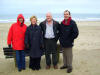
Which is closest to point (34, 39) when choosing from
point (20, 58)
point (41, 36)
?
point (41, 36)

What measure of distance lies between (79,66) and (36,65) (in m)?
1.53

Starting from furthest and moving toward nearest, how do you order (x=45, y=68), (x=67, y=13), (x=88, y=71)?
(x=45, y=68) < (x=88, y=71) < (x=67, y=13)

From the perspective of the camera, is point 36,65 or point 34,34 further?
point 36,65

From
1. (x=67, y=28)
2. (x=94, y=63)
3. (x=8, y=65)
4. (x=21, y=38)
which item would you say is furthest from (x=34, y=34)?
(x=94, y=63)

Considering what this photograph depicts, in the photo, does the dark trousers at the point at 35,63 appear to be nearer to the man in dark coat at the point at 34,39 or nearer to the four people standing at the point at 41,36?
the four people standing at the point at 41,36

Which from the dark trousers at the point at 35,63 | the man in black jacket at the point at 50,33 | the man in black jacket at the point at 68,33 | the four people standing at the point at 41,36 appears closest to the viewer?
the man in black jacket at the point at 68,33

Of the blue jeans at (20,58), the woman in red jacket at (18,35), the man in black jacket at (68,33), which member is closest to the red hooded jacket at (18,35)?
the woman in red jacket at (18,35)

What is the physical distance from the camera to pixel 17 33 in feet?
16.8

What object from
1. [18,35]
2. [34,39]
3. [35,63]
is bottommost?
[35,63]

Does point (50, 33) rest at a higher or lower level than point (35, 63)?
higher

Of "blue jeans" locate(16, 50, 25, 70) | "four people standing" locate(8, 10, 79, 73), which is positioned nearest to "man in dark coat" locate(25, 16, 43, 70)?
"four people standing" locate(8, 10, 79, 73)

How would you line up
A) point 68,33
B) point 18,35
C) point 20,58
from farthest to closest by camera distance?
point 20,58 < point 18,35 < point 68,33

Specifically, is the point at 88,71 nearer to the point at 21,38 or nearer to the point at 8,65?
the point at 21,38

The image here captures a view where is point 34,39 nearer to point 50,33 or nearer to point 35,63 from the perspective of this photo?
point 50,33
